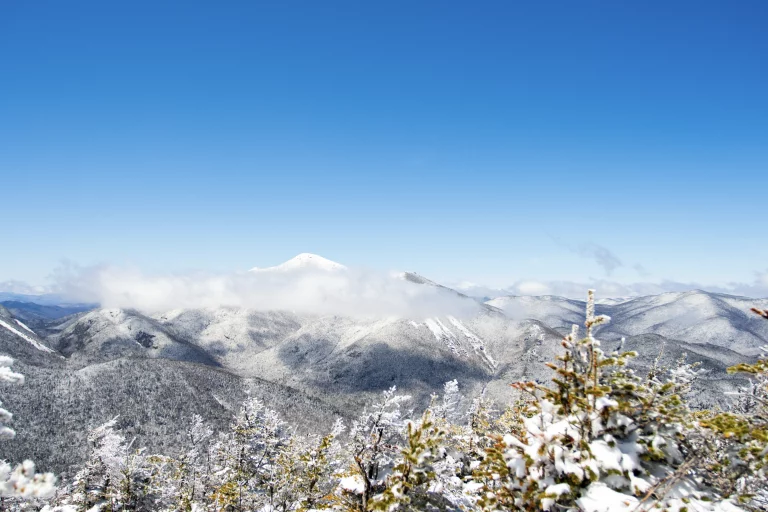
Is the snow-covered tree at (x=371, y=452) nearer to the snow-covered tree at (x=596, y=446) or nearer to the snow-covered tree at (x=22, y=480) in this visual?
the snow-covered tree at (x=596, y=446)

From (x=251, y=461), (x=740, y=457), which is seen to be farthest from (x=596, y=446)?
(x=251, y=461)

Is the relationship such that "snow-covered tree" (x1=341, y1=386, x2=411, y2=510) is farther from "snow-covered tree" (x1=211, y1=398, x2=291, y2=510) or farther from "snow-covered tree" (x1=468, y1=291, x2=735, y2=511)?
"snow-covered tree" (x1=211, y1=398, x2=291, y2=510)

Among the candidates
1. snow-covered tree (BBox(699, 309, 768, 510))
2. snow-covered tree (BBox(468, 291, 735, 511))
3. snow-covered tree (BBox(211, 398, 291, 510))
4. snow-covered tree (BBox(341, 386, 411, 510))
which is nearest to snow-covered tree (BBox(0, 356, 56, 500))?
snow-covered tree (BBox(341, 386, 411, 510))

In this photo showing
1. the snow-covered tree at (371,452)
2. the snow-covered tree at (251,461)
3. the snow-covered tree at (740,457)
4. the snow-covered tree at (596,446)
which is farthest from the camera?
the snow-covered tree at (251,461)

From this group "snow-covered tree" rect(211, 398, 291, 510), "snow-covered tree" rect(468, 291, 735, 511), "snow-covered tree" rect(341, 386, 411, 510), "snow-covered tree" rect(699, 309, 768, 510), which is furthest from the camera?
"snow-covered tree" rect(211, 398, 291, 510)

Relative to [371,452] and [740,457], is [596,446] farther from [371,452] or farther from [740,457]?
[371,452]

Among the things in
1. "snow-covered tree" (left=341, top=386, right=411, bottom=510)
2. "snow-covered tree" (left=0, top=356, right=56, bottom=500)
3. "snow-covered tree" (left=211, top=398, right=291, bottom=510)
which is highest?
"snow-covered tree" (left=0, top=356, right=56, bottom=500)

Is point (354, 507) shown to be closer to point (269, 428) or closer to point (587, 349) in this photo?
point (587, 349)

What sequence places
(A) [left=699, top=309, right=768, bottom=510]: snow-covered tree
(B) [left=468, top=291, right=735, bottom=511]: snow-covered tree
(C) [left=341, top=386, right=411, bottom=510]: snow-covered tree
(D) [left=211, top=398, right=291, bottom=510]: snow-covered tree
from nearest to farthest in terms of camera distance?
1. (A) [left=699, top=309, right=768, bottom=510]: snow-covered tree
2. (B) [left=468, top=291, right=735, bottom=511]: snow-covered tree
3. (C) [left=341, top=386, right=411, bottom=510]: snow-covered tree
4. (D) [left=211, top=398, right=291, bottom=510]: snow-covered tree

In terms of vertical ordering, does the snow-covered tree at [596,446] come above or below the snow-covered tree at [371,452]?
above

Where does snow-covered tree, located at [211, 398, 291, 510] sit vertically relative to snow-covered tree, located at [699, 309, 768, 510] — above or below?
below

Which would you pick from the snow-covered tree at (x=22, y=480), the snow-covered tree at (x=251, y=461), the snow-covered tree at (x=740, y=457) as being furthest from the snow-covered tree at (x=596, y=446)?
the snow-covered tree at (x=251, y=461)

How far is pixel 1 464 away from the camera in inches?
309

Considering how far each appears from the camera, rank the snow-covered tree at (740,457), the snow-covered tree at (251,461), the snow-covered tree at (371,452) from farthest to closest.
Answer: the snow-covered tree at (251,461) < the snow-covered tree at (371,452) < the snow-covered tree at (740,457)
